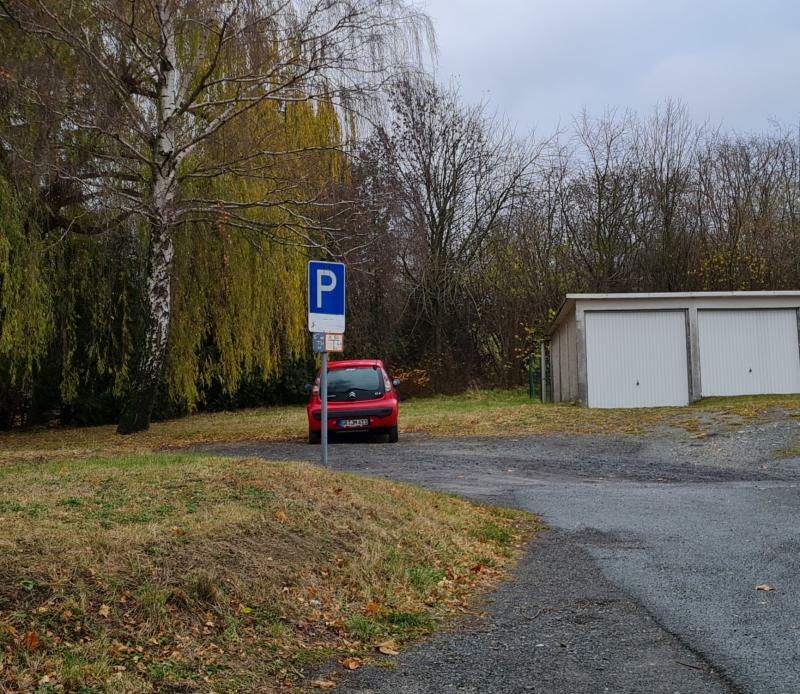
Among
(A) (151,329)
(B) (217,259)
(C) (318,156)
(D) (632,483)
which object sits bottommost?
(D) (632,483)

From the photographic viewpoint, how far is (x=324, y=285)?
1048cm

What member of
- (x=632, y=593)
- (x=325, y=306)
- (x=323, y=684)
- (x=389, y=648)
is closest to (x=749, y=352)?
(x=325, y=306)

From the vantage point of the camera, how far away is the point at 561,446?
1612cm

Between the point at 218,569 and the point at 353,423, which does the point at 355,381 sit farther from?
the point at 218,569

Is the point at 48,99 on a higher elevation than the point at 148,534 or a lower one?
higher

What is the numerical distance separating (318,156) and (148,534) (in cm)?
1403

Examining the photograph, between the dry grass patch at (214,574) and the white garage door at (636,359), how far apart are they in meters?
15.5

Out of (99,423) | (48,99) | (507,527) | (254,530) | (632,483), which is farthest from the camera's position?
(99,423)

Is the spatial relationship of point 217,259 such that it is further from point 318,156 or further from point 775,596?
point 775,596

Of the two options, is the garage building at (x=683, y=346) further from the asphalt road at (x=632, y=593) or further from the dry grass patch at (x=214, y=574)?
the dry grass patch at (x=214, y=574)

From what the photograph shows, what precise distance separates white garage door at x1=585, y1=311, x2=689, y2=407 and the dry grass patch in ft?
50.7

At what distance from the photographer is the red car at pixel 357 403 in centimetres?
1623

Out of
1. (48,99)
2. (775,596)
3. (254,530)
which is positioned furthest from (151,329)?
(775,596)

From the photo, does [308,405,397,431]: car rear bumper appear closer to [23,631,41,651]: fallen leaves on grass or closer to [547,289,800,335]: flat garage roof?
[547,289,800,335]: flat garage roof
